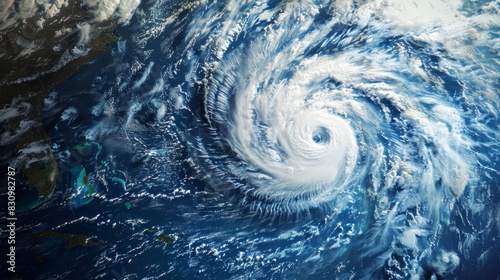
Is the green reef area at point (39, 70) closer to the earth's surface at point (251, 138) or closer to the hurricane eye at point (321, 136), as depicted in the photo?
the earth's surface at point (251, 138)

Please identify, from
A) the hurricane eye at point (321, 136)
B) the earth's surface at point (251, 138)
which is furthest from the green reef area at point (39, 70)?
the hurricane eye at point (321, 136)

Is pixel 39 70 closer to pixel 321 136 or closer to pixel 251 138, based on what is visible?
pixel 251 138

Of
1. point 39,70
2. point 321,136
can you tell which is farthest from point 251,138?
point 39,70

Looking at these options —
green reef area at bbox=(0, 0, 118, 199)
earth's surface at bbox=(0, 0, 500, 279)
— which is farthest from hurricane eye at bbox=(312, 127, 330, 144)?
→ green reef area at bbox=(0, 0, 118, 199)

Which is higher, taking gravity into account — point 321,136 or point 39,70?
point 39,70

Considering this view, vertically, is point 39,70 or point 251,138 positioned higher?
point 39,70

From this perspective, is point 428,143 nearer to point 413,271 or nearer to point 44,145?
point 413,271
